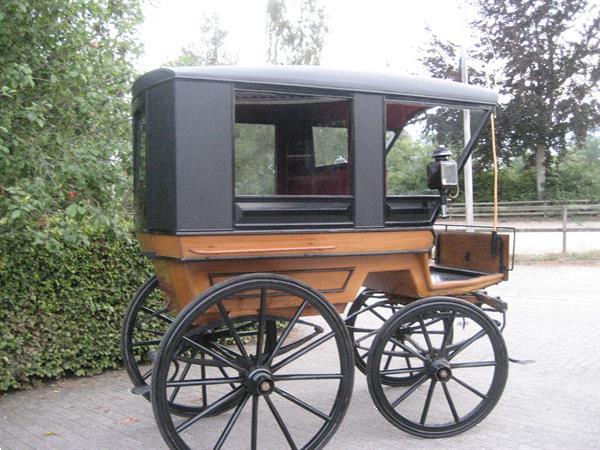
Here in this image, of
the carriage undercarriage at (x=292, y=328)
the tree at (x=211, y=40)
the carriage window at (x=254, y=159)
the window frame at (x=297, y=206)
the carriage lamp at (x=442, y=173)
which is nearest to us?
the carriage undercarriage at (x=292, y=328)

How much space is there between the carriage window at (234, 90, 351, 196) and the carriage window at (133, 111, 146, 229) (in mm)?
673

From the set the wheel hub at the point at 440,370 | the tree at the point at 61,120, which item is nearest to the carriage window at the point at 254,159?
the tree at the point at 61,120

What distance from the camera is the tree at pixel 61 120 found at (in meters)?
3.76

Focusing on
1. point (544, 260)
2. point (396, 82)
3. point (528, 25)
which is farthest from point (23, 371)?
point (528, 25)

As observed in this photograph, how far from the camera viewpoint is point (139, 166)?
12.7 ft

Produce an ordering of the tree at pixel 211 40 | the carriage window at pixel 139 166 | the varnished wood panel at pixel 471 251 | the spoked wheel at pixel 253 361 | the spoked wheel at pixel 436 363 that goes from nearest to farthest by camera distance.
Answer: the spoked wheel at pixel 253 361, the spoked wheel at pixel 436 363, the carriage window at pixel 139 166, the varnished wood panel at pixel 471 251, the tree at pixel 211 40

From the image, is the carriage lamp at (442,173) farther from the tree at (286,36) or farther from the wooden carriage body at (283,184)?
the tree at (286,36)

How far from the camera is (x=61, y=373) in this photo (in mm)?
5012

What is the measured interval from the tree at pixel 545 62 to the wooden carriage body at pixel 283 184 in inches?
928

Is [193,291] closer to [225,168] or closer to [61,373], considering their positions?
[225,168]

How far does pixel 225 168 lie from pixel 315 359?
3.15 meters

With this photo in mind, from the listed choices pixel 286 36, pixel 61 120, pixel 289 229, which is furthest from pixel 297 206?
pixel 286 36

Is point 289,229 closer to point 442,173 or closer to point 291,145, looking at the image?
point 291,145

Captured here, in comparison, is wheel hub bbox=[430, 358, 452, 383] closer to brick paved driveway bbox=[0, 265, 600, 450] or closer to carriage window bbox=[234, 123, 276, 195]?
brick paved driveway bbox=[0, 265, 600, 450]
